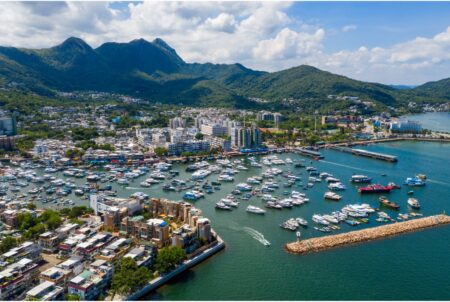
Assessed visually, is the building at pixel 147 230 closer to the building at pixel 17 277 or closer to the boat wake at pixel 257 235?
the building at pixel 17 277

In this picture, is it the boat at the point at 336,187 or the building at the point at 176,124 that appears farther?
the building at the point at 176,124

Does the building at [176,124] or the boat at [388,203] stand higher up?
the building at [176,124]

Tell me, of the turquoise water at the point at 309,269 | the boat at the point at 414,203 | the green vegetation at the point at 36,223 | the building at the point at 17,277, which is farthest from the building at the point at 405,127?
the building at the point at 17,277

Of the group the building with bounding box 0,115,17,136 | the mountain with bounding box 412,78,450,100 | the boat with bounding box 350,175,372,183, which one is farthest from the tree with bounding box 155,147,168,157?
the mountain with bounding box 412,78,450,100

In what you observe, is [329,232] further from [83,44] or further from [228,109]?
[83,44]

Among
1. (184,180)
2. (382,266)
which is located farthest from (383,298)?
(184,180)

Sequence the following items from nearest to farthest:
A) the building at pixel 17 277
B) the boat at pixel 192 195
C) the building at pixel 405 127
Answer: the building at pixel 17 277
the boat at pixel 192 195
the building at pixel 405 127

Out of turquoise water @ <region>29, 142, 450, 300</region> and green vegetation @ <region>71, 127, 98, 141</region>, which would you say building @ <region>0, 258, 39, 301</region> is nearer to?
turquoise water @ <region>29, 142, 450, 300</region>
